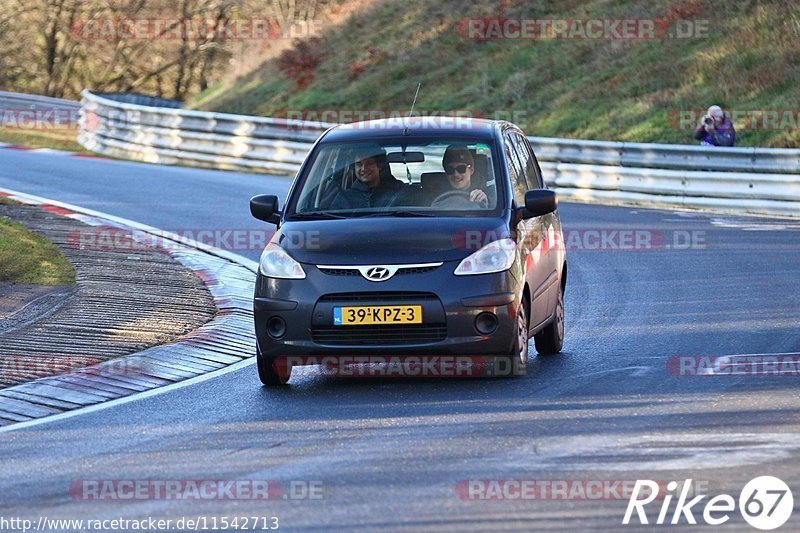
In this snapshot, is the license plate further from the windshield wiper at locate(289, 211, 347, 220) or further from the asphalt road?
the windshield wiper at locate(289, 211, 347, 220)

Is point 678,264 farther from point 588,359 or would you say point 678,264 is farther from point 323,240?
point 323,240

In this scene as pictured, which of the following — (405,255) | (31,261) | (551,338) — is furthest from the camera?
(31,261)

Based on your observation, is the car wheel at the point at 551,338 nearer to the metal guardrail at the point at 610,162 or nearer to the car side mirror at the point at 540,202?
the car side mirror at the point at 540,202

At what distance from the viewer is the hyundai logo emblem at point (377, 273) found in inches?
357

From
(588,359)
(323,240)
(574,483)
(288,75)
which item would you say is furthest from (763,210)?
(288,75)

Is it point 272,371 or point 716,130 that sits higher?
point 716,130

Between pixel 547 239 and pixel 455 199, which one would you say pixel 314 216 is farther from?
pixel 547 239

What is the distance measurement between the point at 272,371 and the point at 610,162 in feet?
50.5

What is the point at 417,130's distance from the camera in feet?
34.0

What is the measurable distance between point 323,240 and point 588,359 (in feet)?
7.04
